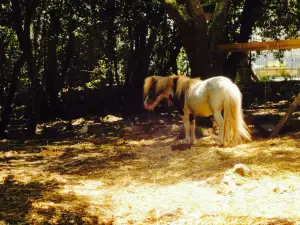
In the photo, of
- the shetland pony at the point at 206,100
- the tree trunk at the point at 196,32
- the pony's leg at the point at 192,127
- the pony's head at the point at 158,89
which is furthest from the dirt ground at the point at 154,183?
the tree trunk at the point at 196,32

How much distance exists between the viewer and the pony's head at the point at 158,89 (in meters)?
7.78

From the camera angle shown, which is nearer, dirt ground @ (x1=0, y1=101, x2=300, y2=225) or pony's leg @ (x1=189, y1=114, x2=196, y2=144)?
dirt ground @ (x1=0, y1=101, x2=300, y2=225)

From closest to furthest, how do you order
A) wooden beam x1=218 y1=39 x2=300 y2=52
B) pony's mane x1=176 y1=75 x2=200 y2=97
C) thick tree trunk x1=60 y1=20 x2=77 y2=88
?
1. pony's mane x1=176 y1=75 x2=200 y2=97
2. wooden beam x1=218 y1=39 x2=300 y2=52
3. thick tree trunk x1=60 y1=20 x2=77 y2=88

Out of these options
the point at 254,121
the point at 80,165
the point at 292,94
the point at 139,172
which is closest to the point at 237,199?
the point at 139,172

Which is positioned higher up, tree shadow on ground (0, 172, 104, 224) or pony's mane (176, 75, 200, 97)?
pony's mane (176, 75, 200, 97)

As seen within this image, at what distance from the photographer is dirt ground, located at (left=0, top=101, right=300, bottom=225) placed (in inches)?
152

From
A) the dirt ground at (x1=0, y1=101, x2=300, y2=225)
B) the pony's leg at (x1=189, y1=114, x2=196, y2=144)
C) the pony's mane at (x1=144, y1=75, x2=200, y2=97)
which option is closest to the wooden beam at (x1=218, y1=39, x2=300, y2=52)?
the dirt ground at (x1=0, y1=101, x2=300, y2=225)

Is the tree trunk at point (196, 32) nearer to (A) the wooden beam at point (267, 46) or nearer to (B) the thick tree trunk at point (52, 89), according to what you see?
(A) the wooden beam at point (267, 46)

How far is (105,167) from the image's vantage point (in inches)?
245

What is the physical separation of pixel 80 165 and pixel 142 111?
25.0 feet

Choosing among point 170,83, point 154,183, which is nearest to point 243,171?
point 154,183

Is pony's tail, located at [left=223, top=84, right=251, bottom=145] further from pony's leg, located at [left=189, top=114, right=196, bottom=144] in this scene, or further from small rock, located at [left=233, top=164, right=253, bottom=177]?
small rock, located at [left=233, top=164, right=253, bottom=177]

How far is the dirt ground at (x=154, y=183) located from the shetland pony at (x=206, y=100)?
29 cm

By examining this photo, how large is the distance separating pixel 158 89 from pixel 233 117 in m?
1.78
